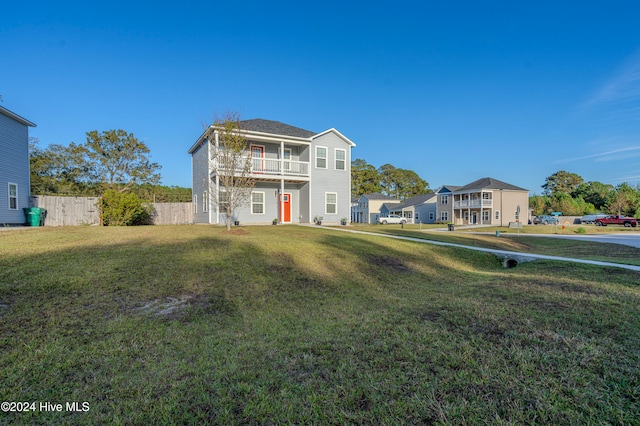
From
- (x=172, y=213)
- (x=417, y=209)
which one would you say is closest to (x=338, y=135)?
(x=172, y=213)

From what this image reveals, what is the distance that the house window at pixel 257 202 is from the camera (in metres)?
20.4

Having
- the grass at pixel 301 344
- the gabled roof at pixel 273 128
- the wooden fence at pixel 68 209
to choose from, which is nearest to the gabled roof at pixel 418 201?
the gabled roof at pixel 273 128

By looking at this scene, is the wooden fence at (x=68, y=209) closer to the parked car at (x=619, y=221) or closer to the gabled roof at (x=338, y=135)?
the gabled roof at (x=338, y=135)

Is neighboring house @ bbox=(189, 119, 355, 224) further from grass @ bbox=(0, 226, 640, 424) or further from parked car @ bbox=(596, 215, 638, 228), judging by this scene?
parked car @ bbox=(596, 215, 638, 228)

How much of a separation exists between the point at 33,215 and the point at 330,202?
1758 cm

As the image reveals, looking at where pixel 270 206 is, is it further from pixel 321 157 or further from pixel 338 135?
pixel 338 135

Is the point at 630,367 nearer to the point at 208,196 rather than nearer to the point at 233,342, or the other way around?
the point at 233,342

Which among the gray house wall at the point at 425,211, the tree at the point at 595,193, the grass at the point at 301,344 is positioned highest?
the tree at the point at 595,193

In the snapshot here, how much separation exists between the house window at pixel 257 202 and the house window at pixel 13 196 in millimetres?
12541

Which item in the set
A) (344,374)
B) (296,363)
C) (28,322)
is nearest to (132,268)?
(28,322)

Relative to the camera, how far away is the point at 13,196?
1636 centimetres

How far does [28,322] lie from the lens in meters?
4.02

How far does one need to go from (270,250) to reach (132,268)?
366cm

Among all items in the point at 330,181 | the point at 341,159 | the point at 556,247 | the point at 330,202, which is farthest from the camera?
the point at 341,159
